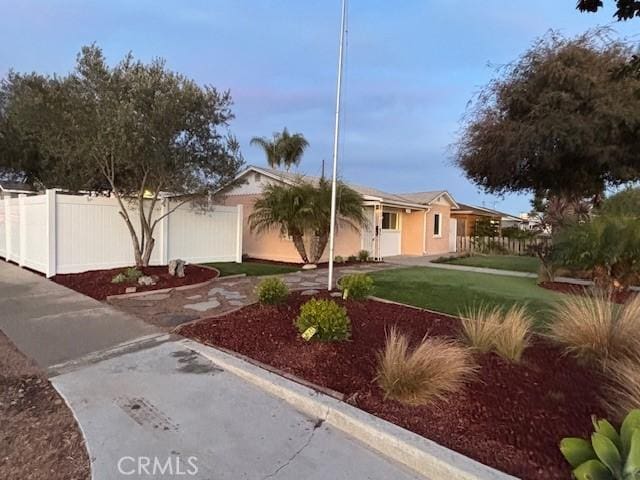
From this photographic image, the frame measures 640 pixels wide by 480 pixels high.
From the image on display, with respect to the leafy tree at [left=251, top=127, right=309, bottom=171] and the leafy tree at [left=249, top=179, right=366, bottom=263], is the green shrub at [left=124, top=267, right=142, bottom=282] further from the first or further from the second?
the leafy tree at [left=251, top=127, right=309, bottom=171]

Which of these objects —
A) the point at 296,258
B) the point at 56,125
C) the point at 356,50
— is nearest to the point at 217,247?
the point at 296,258

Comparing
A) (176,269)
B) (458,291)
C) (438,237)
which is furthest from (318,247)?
(438,237)

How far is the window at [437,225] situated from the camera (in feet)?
75.7

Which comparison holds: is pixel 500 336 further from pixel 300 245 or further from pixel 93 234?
pixel 300 245

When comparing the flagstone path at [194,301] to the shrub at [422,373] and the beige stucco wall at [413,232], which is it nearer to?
the shrub at [422,373]

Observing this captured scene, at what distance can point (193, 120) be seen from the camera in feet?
30.9

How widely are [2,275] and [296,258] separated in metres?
8.96

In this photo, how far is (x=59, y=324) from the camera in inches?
249

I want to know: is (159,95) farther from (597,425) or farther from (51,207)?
(597,425)

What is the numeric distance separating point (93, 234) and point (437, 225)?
17462mm

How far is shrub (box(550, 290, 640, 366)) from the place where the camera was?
14.1ft

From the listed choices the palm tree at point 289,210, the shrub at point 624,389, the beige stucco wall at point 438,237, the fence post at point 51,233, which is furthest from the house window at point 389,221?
the shrub at point 624,389

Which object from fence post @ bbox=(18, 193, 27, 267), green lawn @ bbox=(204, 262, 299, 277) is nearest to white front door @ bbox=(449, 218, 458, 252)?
green lawn @ bbox=(204, 262, 299, 277)

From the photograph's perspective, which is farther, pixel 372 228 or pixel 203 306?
pixel 372 228
